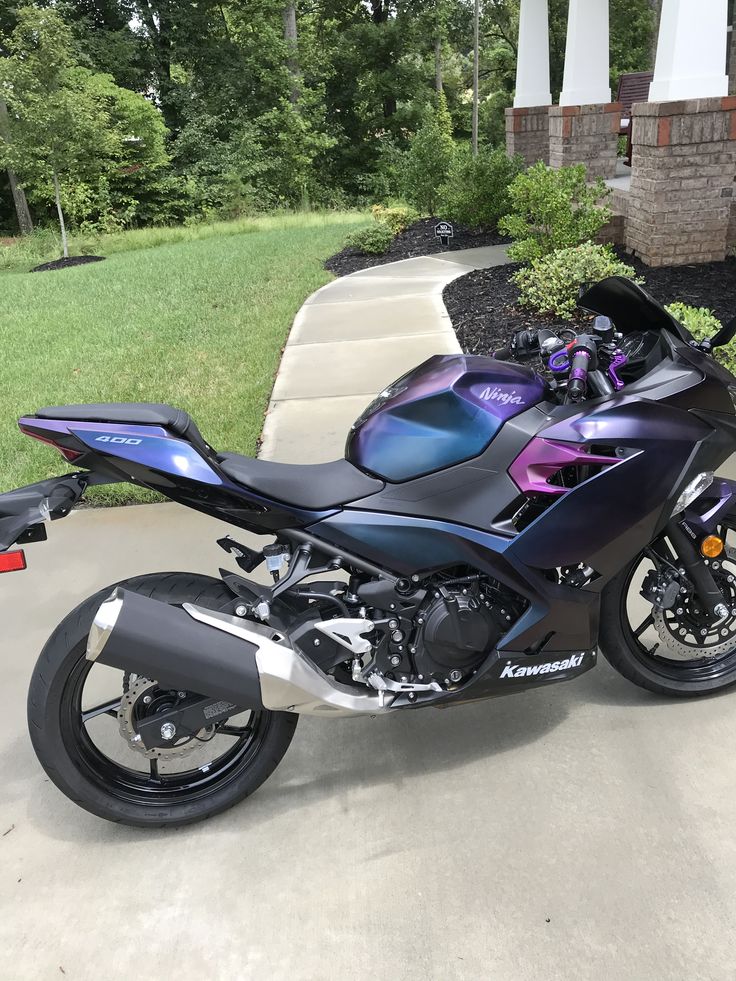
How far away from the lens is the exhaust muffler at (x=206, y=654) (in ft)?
6.89

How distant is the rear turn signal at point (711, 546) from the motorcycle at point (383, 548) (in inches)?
9.8

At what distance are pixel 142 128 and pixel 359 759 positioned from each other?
1137 inches

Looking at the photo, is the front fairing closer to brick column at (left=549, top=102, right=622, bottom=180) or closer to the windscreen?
the windscreen

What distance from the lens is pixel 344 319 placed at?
8594 millimetres

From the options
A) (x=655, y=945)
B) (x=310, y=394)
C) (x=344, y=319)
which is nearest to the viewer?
(x=655, y=945)

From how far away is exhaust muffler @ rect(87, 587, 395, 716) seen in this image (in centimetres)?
210

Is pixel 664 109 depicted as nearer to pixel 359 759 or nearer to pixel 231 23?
pixel 359 759

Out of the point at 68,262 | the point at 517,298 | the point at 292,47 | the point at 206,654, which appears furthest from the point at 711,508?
the point at 292,47

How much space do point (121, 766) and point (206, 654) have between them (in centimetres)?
54

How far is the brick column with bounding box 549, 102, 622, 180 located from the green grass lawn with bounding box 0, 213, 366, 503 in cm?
382

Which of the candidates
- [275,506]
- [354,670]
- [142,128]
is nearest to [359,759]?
[354,670]

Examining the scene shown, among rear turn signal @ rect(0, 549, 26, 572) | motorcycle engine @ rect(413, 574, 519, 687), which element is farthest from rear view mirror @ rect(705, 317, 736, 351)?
rear turn signal @ rect(0, 549, 26, 572)

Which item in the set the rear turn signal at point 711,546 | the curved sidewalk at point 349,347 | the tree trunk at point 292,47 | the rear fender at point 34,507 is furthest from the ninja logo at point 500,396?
the tree trunk at point 292,47

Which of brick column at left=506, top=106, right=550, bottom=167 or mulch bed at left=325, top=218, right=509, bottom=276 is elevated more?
brick column at left=506, top=106, right=550, bottom=167
